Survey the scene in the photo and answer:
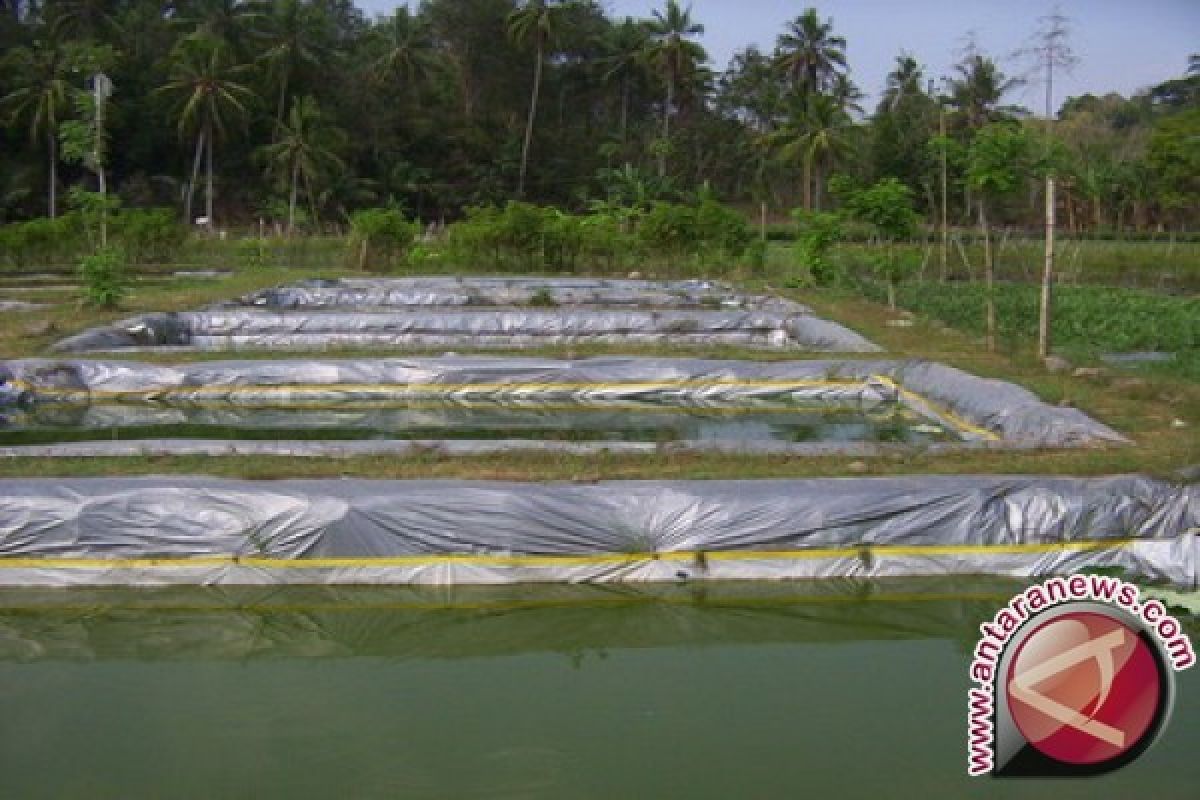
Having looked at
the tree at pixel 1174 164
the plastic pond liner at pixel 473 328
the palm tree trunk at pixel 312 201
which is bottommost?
the plastic pond liner at pixel 473 328

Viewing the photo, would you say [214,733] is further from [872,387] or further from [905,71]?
[905,71]

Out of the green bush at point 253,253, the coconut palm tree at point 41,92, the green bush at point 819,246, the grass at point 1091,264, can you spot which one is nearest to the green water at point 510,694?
the green bush at point 819,246

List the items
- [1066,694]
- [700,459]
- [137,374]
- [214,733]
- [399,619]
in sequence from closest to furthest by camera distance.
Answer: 1. [1066,694]
2. [214,733]
3. [399,619]
4. [700,459]
5. [137,374]

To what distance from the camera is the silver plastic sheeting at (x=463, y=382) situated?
9664 millimetres

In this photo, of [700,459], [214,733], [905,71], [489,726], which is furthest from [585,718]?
[905,71]

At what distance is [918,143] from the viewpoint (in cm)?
3353

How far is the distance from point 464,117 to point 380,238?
19.6 metres

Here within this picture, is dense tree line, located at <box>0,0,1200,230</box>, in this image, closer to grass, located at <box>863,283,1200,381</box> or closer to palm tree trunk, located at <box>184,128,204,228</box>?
palm tree trunk, located at <box>184,128,204,228</box>

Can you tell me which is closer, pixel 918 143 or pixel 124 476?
pixel 124 476

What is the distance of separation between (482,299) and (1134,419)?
1050 centimetres

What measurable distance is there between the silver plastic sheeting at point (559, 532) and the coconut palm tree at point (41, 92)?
94.2ft

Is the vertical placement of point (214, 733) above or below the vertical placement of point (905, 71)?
below

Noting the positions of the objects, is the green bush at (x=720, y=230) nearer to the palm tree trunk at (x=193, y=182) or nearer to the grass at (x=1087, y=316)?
the grass at (x=1087, y=316)

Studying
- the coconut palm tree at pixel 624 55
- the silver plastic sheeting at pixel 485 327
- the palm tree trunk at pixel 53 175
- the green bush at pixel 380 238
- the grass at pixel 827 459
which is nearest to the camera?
the grass at pixel 827 459
